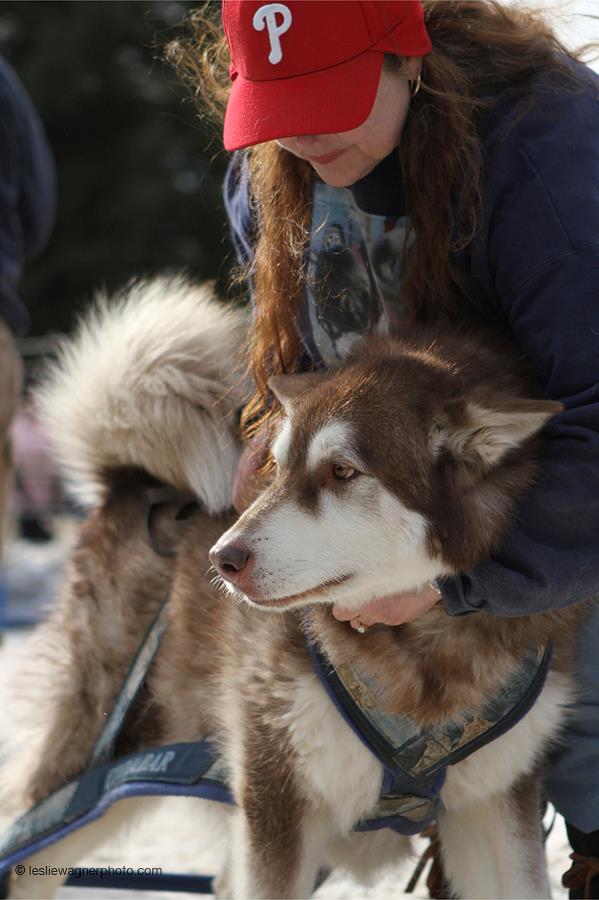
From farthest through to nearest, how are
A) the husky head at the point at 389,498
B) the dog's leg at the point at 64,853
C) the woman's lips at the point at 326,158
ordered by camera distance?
1. the dog's leg at the point at 64,853
2. the woman's lips at the point at 326,158
3. the husky head at the point at 389,498

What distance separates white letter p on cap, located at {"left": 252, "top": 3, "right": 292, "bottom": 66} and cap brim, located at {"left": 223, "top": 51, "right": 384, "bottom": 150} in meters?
0.06

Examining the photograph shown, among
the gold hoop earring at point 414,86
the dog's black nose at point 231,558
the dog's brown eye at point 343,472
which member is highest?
the gold hoop earring at point 414,86

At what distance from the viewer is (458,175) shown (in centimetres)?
204

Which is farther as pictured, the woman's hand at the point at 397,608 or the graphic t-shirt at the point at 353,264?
the graphic t-shirt at the point at 353,264

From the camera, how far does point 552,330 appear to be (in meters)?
1.90

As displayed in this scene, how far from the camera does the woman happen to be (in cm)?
188

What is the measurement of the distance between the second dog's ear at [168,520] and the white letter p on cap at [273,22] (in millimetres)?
1189

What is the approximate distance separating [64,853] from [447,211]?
1.80 metres

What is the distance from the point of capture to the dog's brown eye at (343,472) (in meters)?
1.97

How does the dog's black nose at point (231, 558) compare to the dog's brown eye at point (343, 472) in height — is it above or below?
below

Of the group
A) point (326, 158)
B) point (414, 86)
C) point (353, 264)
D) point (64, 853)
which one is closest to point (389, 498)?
point (353, 264)

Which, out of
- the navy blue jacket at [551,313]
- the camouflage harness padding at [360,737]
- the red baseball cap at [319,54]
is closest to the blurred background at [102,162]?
the camouflage harness padding at [360,737]

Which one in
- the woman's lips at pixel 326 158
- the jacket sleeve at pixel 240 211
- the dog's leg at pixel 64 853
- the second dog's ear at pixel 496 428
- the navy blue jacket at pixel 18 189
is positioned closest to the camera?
the second dog's ear at pixel 496 428

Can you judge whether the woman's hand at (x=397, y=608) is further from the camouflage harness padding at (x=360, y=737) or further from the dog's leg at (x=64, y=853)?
the dog's leg at (x=64, y=853)
